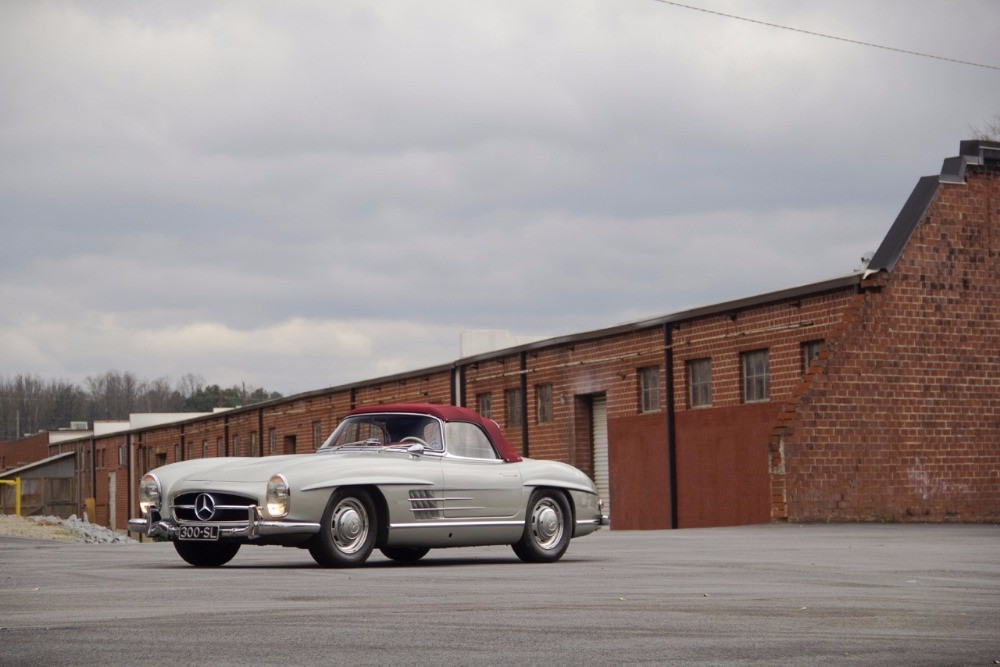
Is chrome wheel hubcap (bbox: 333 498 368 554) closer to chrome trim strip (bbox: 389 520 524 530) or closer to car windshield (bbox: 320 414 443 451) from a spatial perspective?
chrome trim strip (bbox: 389 520 524 530)

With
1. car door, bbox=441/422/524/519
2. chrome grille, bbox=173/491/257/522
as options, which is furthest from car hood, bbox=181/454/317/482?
car door, bbox=441/422/524/519

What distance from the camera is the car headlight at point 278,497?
37.2ft

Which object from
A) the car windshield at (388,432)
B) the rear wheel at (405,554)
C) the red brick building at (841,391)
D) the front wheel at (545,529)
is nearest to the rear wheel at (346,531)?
the car windshield at (388,432)

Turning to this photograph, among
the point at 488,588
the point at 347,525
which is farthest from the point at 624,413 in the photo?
the point at 488,588

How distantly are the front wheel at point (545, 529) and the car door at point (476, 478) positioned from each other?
9.1 inches

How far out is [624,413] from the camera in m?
31.1

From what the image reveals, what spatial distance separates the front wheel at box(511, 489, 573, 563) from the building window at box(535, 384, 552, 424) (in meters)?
20.9

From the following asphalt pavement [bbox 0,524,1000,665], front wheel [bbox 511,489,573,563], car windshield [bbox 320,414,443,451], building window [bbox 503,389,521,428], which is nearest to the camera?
asphalt pavement [bbox 0,524,1000,665]

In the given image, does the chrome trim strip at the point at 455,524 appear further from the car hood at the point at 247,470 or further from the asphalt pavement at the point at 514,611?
the car hood at the point at 247,470

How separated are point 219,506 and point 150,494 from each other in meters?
0.98

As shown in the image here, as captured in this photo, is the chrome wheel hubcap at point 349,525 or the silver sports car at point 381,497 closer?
the silver sports car at point 381,497

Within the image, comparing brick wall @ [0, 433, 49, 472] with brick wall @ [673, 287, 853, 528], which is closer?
brick wall @ [673, 287, 853, 528]

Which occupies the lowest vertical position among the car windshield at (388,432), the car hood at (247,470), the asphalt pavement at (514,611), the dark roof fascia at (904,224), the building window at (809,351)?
the asphalt pavement at (514,611)

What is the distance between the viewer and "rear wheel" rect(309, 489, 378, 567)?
38.2ft
